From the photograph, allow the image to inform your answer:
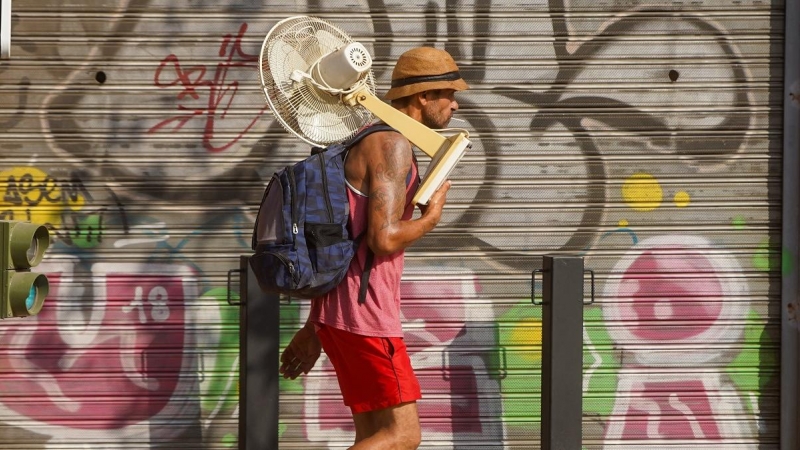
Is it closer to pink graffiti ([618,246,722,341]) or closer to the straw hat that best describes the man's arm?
the straw hat

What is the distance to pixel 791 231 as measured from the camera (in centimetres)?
621

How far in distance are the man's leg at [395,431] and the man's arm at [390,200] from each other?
63cm

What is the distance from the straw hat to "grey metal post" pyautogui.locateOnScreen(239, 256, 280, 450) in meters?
1.29

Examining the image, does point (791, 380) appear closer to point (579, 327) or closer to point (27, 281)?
point (579, 327)

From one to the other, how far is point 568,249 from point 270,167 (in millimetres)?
1709

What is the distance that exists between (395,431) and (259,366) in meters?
1.25

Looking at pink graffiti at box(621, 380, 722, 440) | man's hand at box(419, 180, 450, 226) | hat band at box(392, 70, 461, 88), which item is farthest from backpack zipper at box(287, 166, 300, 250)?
pink graffiti at box(621, 380, 722, 440)

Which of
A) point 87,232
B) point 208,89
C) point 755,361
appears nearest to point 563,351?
point 755,361

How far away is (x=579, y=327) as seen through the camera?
17.8 ft

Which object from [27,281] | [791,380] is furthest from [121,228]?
[791,380]

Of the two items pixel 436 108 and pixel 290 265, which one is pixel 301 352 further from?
pixel 436 108

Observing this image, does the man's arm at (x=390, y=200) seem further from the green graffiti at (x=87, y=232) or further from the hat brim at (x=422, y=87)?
the green graffiti at (x=87, y=232)

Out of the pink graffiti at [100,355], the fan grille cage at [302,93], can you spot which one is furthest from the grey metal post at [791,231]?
the pink graffiti at [100,355]

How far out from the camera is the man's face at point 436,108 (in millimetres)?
4688
